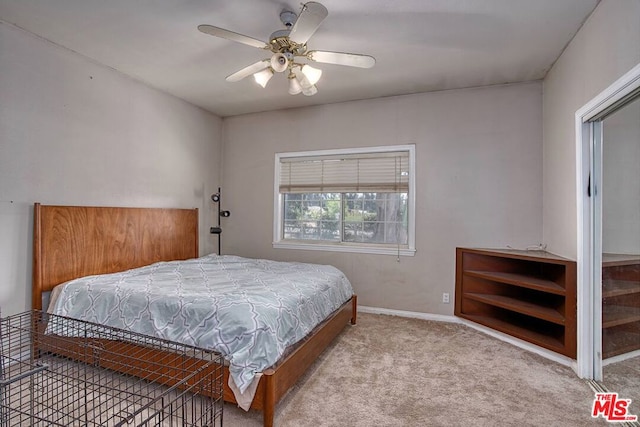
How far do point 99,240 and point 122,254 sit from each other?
0.27 metres

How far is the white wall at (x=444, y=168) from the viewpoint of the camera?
3486 mm

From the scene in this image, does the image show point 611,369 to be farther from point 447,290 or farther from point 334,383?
point 334,383

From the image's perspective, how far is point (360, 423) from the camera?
6.29 feet

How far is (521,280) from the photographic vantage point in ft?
9.99

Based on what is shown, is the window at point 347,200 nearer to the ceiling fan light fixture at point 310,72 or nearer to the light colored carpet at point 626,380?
the ceiling fan light fixture at point 310,72

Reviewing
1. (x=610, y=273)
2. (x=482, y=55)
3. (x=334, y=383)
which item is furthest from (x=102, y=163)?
(x=610, y=273)

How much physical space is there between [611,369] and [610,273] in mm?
669

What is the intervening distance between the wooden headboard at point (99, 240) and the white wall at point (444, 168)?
129 centimetres

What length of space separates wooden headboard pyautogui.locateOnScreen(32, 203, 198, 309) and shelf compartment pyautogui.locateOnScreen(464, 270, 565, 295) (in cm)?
336

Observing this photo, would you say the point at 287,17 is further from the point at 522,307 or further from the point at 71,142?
the point at 522,307

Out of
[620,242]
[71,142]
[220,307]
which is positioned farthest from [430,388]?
[71,142]

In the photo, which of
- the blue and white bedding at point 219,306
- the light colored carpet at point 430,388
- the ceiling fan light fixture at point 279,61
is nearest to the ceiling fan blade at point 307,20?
the ceiling fan light fixture at point 279,61

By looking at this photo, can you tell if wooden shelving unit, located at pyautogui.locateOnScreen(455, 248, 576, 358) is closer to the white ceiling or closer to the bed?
the bed

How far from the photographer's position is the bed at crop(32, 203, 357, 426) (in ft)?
6.51
